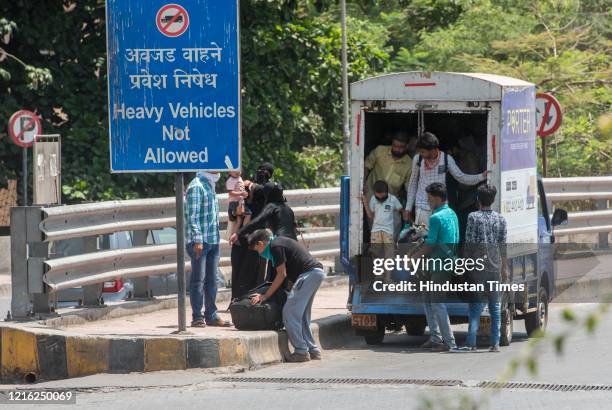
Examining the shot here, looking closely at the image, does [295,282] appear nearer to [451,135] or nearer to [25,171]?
[451,135]

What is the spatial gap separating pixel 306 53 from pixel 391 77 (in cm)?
1082

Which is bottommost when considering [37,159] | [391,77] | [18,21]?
[37,159]

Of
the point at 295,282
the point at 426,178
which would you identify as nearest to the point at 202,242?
the point at 295,282

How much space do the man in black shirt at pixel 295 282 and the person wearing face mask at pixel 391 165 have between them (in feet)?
6.44

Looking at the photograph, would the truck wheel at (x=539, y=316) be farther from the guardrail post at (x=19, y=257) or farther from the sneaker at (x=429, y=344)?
the guardrail post at (x=19, y=257)

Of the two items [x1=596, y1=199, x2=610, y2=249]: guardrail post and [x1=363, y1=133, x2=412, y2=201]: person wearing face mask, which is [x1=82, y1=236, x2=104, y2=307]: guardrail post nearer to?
[x1=363, y1=133, x2=412, y2=201]: person wearing face mask

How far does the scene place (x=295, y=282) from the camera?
408 inches

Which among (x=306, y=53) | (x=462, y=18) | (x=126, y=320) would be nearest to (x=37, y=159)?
(x=126, y=320)

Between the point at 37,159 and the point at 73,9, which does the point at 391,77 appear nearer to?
the point at 37,159

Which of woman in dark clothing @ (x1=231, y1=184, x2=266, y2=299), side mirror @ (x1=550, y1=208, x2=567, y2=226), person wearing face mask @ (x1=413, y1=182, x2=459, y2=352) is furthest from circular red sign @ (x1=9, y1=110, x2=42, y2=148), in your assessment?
person wearing face mask @ (x1=413, y1=182, x2=459, y2=352)

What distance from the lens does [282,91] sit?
2202 cm

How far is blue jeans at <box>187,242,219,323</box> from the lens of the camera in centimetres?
1105

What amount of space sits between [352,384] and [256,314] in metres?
1.77

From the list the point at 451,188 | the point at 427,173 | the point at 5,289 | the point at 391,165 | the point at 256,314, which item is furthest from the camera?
the point at 5,289
